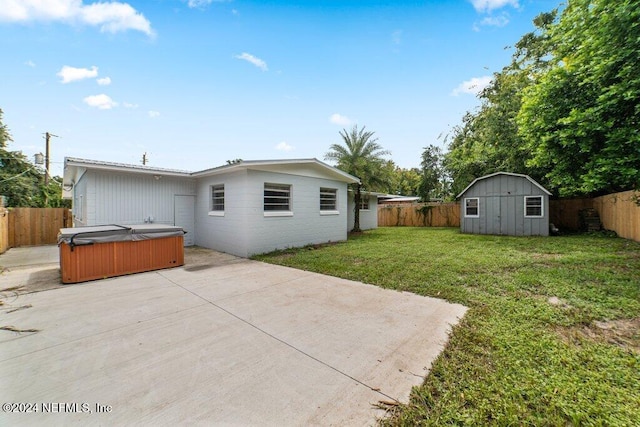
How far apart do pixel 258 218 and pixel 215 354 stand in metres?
5.77

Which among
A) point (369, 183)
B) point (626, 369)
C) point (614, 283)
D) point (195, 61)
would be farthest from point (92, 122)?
point (614, 283)

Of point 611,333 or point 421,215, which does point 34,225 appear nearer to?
point 611,333

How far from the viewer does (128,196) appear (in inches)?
341

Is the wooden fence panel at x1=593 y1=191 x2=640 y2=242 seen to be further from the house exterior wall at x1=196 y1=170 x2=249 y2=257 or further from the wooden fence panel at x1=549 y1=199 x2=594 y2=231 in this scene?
the house exterior wall at x1=196 y1=170 x2=249 y2=257

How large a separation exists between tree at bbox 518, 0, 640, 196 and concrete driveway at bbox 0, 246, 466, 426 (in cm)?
558

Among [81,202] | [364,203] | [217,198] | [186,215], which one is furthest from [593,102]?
[81,202]

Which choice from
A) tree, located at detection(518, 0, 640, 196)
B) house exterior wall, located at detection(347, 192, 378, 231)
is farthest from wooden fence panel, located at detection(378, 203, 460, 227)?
tree, located at detection(518, 0, 640, 196)

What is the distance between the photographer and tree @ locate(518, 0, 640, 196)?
5020 millimetres

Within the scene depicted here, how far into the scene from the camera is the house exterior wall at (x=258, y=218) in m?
8.01

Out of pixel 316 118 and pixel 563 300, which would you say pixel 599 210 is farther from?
pixel 316 118

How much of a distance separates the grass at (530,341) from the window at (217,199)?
454 centimetres

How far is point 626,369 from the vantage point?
7.47 feet

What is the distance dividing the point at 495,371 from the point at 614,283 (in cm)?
455

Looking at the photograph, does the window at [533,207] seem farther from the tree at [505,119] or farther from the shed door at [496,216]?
the tree at [505,119]
